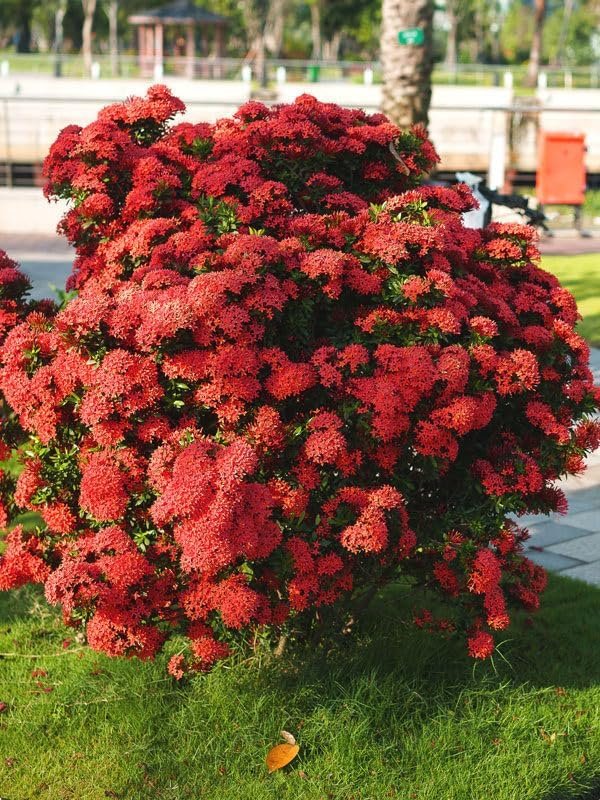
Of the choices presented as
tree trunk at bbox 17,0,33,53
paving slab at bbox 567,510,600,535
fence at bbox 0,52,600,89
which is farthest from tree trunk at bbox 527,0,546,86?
paving slab at bbox 567,510,600,535

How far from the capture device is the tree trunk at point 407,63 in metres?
9.89

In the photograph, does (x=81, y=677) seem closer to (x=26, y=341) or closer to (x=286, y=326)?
(x=26, y=341)

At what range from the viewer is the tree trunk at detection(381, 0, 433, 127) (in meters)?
9.89

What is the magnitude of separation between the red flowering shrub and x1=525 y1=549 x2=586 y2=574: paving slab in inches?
62.8

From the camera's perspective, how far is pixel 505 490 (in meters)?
3.58

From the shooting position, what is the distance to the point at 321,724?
3.60 m

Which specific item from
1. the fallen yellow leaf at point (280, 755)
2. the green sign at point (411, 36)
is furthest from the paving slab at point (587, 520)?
the green sign at point (411, 36)

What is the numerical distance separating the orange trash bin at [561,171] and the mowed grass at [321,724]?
1906 centimetres

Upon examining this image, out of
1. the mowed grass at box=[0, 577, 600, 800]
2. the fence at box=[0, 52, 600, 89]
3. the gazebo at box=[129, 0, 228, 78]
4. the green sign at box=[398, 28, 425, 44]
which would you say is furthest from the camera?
the gazebo at box=[129, 0, 228, 78]

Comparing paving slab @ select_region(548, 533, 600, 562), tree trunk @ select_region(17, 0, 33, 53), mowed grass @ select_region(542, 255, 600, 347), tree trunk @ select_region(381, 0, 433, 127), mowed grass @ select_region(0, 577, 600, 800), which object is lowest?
paving slab @ select_region(548, 533, 600, 562)

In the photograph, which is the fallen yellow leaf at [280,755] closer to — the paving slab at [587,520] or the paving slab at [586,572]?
the paving slab at [586,572]

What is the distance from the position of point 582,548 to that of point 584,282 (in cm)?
960

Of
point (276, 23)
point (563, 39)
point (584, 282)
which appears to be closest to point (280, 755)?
point (584, 282)

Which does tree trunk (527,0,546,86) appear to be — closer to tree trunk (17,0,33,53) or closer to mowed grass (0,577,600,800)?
tree trunk (17,0,33,53)
